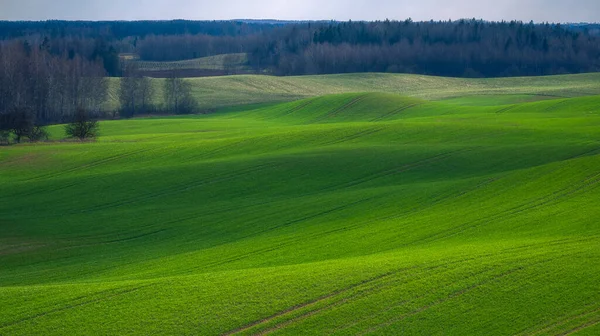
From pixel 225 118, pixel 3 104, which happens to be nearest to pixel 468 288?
pixel 225 118

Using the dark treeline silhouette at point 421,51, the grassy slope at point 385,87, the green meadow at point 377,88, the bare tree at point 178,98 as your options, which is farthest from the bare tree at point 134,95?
the dark treeline silhouette at point 421,51

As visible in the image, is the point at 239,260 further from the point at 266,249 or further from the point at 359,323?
the point at 359,323

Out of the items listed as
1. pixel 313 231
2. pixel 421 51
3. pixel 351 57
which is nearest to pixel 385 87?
pixel 351 57

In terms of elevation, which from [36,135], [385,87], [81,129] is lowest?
[36,135]

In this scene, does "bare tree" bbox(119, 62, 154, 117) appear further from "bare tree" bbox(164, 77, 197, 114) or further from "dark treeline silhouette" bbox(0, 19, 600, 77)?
"dark treeline silhouette" bbox(0, 19, 600, 77)

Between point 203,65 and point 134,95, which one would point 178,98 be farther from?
point 203,65
